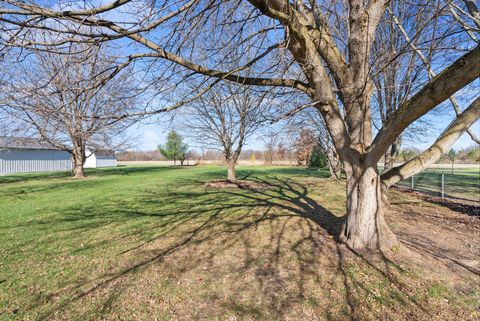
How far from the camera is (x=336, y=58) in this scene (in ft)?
13.0

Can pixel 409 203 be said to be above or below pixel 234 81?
below

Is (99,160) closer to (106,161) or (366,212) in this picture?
(106,161)

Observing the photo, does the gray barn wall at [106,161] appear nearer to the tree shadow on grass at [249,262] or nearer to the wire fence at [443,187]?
the tree shadow on grass at [249,262]

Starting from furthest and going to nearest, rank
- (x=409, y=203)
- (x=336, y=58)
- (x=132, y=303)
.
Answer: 1. (x=409, y=203)
2. (x=336, y=58)
3. (x=132, y=303)

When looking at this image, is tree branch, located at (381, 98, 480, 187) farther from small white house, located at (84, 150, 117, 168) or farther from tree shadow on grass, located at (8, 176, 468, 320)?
small white house, located at (84, 150, 117, 168)

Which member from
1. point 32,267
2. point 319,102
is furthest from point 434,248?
point 32,267

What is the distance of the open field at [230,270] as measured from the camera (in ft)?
8.77

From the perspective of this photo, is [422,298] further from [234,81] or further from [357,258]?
[234,81]

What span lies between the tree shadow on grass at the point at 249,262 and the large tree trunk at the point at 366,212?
340mm

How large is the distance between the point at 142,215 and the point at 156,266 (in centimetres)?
350

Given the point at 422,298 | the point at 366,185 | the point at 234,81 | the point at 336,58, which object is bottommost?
the point at 422,298

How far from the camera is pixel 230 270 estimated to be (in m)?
3.54

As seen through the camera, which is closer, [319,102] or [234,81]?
[319,102]

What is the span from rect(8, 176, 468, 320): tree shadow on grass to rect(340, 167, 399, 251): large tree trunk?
34 cm
